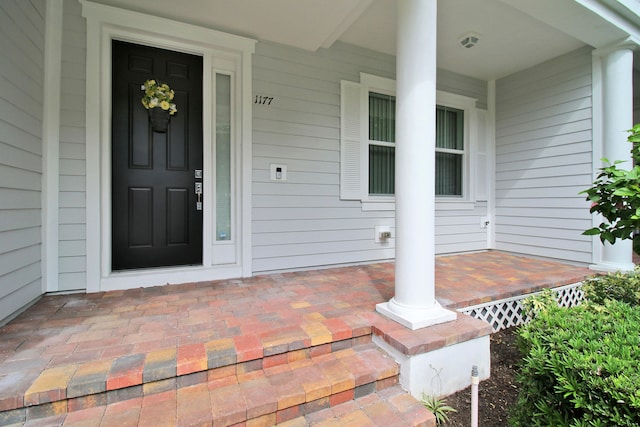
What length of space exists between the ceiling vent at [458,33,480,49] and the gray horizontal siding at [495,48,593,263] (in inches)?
51.2

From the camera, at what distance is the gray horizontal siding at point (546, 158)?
379 centimetres

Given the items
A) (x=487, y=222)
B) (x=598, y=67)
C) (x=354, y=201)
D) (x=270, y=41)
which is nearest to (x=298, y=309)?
(x=354, y=201)

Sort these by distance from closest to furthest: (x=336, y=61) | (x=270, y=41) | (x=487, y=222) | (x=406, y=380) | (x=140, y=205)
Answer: (x=406, y=380) → (x=140, y=205) → (x=270, y=41) → (x=336, y=61) → (x=487, y=222)

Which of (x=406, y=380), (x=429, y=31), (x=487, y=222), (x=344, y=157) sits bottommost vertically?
(x=406, y=380)

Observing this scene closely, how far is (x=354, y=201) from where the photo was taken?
3742mm

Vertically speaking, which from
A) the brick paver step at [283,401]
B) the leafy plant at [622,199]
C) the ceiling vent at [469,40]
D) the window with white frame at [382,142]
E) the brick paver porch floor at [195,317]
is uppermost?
the ceiling vent at [469,40]

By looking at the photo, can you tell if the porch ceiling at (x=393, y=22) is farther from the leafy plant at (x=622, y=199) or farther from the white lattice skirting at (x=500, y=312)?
the white lattice skirting at (x=500, y=312)

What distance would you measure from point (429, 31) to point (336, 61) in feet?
6.08

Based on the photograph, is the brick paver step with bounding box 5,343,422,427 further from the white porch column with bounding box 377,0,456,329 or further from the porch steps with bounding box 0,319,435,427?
the white porch column with bounding box 377,0,456,329

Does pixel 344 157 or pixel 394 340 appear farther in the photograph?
pixel 344 157

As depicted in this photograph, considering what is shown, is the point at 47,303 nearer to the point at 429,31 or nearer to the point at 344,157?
the point at 344,157

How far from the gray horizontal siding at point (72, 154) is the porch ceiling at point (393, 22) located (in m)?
0.43

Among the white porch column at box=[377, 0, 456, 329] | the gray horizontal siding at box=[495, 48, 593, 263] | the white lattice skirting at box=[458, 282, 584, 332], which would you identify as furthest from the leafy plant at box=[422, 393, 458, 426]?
the gray horizontal siding at box=[495, 48, 593, 263]

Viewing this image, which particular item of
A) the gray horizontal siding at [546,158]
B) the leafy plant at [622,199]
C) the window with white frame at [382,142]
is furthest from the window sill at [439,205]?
the leafy plant at [622,199]
